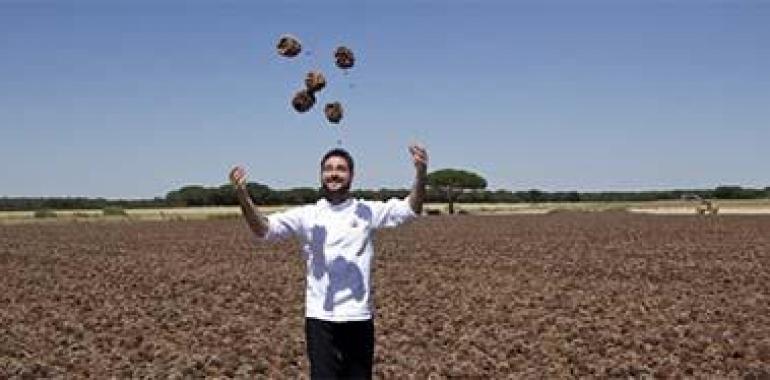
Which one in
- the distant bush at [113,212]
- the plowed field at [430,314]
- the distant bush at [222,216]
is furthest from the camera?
the distant bush at [113,212]

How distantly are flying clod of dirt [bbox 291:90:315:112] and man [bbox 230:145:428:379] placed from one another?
558 millimetres

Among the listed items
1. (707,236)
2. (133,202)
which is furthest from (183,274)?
(133,202)

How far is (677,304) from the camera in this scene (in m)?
16.0

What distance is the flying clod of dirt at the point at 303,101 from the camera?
5.75 meters

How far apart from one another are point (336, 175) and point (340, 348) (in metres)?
0.90

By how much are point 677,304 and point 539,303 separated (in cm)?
213

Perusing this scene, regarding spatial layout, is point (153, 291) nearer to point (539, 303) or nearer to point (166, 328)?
point (166, 328)

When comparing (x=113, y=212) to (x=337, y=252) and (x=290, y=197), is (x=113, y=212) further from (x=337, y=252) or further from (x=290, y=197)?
(x=337, y=252)

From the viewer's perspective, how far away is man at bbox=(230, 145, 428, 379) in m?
5.24

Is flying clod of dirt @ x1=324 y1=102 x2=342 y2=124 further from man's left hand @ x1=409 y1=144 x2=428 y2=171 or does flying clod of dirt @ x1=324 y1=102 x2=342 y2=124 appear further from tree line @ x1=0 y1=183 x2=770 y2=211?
tree line @ x1=0 y1=183 x2=770 y2=211

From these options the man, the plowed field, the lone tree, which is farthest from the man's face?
the lone tree

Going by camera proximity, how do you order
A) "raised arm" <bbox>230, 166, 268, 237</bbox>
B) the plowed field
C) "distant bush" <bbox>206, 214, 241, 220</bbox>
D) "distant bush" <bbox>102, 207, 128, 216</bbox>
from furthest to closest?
"distant bush" <bbox>102, 207, 128, 216</bbox> < "distant bush" <bbox>206, 214, 241, 220</bbox> < the plowed field < "raised arm" <bbox>230, 166, 268, 237</bbox>

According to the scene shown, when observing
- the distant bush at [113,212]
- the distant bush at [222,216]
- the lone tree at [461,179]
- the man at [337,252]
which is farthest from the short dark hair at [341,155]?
the lone tree at [461,179]

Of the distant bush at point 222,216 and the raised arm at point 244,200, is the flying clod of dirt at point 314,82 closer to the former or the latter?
the raised arm at point 244,200
